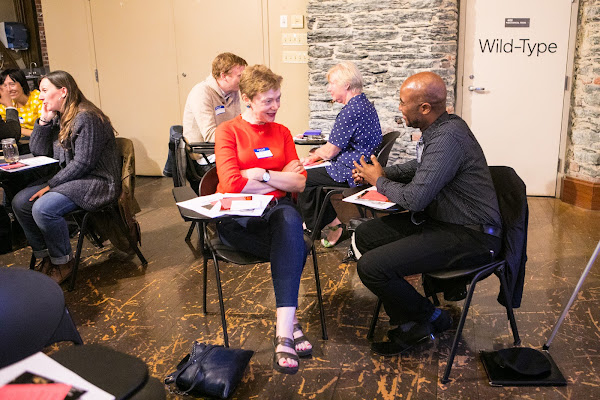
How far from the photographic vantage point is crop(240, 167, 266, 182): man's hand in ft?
9.30

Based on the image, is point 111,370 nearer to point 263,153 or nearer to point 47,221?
point 263,153

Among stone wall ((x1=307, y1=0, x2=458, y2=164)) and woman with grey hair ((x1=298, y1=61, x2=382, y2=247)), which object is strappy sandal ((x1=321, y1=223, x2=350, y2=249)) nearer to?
woman with grey hair ((x1=298, y1=61, x2=382, y2=247))

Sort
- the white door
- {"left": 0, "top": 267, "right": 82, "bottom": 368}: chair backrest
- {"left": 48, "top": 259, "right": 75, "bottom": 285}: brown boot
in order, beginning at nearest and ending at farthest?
{"left": 0, "top": 267, "right": 82, "bottom": 368}: chair backrest
{"left": 48, "top": 259, "right": 75, "bottom": 285}: brown boot
the white door

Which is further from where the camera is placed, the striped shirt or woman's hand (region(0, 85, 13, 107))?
woman's hand (region(0, 85, 13, 107))

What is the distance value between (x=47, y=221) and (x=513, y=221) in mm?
2647

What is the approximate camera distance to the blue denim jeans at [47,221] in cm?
352

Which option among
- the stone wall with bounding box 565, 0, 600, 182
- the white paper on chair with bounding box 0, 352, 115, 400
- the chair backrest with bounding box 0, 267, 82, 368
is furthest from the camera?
the stone wall with bounding box 565, 0, 600, 182

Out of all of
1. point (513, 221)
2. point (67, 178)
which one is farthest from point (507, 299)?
point (67, 178)

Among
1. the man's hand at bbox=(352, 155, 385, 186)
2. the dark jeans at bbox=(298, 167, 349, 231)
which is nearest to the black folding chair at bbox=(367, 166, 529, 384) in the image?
the man's hand at bbox=(352, 155, 385, 186)

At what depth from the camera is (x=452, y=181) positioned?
259 cm

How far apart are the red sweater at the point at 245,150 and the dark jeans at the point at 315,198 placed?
108 centimetres

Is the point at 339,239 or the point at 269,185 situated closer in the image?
the point at 269,185

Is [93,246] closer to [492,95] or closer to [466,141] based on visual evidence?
[466,141]

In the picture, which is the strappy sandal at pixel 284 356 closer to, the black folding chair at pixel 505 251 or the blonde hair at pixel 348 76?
the black folding chair at pixel 505 251
